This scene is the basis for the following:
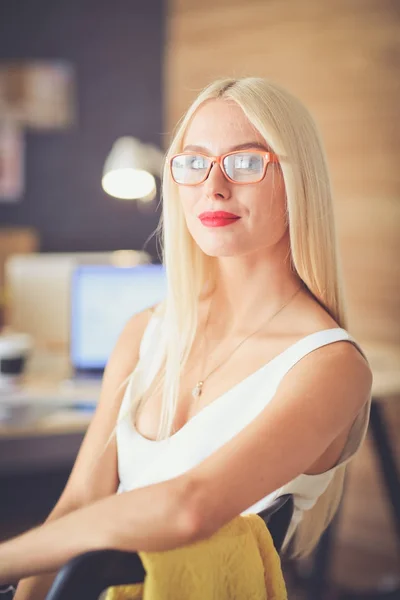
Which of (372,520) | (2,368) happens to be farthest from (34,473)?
(372,520)

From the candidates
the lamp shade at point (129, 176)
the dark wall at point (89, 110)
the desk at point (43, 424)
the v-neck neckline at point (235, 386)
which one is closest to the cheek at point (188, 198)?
the v-neck neckline at point (235, 386)

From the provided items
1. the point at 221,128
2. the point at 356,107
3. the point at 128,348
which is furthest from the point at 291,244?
the point at 356,107

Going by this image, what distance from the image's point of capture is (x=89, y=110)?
413 centimetres

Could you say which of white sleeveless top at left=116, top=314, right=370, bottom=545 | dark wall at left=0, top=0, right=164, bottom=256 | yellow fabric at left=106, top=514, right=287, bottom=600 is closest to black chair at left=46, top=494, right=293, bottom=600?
yellow fabric at left=106, top=514, right=287, bottom=600

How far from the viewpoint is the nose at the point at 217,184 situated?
1.05 metres

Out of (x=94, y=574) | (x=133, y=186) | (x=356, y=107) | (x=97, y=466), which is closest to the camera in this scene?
(x=94, y=574)

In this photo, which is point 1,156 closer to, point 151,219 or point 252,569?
point 151,219

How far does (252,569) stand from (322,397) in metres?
0.25

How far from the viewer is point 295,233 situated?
3.40ft

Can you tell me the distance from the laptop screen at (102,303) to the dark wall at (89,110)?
1865 mm

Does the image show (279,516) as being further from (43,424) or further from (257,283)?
(43,424)

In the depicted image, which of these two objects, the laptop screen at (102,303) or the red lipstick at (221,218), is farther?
the laptop screen at (102,303)

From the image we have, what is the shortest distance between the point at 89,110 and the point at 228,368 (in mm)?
3288

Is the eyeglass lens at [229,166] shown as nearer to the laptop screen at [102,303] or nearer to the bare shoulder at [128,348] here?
the bare shoulder at [128,348]
